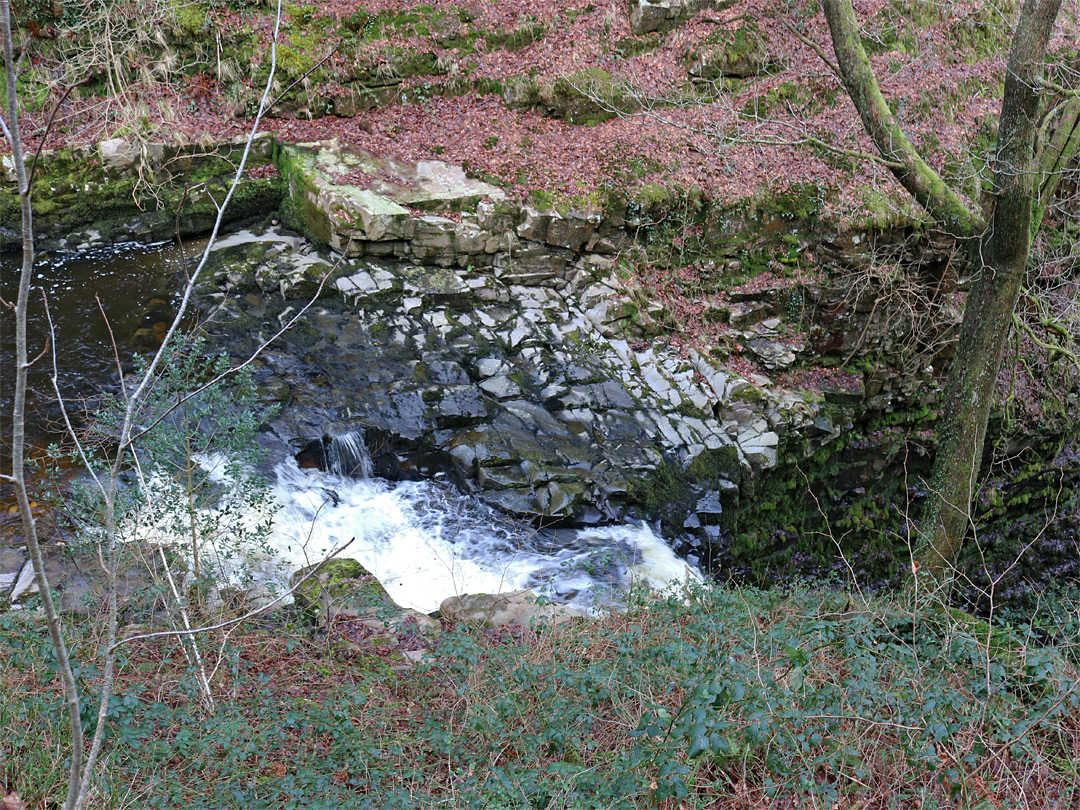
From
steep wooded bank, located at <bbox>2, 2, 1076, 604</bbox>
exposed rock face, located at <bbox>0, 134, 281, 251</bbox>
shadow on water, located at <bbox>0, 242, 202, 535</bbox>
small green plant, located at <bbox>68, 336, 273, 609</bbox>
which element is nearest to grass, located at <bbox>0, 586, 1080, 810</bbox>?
small green plant, located at <bbox>68, 336, 273, 609</bbox>

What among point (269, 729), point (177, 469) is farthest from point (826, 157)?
point (269, 729)

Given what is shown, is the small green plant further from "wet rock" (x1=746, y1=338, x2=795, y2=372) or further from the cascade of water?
"wet rock" (x1=746, y1=338, x2=795, y2=372)

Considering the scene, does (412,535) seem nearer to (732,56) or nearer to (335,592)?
(335,592)

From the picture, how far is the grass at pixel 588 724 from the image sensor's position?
3080 millimetres

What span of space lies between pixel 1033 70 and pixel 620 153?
5.00 metres

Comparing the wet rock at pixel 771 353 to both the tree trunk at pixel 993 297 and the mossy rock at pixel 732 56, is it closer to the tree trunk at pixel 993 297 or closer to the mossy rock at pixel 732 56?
the tree trunk at pixel 993 297

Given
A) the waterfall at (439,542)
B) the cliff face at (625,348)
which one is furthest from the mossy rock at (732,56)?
the waterfall at (439,542)

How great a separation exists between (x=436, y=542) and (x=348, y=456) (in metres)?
1.24

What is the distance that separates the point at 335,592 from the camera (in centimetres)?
485

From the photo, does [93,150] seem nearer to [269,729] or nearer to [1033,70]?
[269,729]

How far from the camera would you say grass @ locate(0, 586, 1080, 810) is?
121 inches

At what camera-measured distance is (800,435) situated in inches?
303

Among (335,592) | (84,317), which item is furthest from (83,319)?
(335,592)

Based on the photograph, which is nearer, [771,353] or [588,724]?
[588,724]
